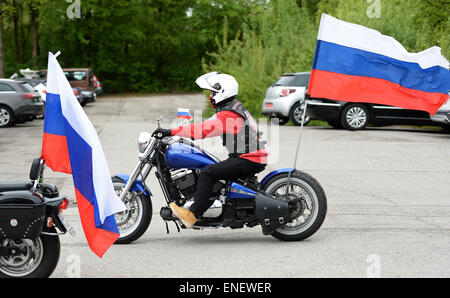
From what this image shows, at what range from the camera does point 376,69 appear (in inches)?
276

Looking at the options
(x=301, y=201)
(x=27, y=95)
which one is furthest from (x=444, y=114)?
(x=27, y=95)

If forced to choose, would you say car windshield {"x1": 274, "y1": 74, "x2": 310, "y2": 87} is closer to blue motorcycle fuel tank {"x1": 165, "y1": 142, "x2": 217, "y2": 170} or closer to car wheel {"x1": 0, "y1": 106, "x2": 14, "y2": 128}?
car wheel {"x1": 0, "y1": 106, "x2": 14, "y2": 128}

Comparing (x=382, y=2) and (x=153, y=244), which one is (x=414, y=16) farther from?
(x=153, y=244)

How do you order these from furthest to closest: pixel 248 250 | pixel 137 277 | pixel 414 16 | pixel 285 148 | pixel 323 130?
1. pixel 414 16
2. pixel 323 130
3. pixel 285 148
4. pixel 248 250
5. pixel 137 277

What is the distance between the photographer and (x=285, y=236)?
269 inches

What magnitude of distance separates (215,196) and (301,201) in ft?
2.74

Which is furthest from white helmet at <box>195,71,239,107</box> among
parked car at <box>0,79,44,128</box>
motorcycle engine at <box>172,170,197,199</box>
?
parked car at <box>0,79,44,128</box>

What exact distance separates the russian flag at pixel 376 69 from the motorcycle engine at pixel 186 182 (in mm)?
1494

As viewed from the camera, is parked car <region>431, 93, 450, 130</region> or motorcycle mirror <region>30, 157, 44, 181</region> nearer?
motorcycle mirror <region>30, 157, 44, 181</region>

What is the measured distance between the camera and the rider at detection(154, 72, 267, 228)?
6.46 metres

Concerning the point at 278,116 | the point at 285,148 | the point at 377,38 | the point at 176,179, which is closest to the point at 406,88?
the point at 377,38

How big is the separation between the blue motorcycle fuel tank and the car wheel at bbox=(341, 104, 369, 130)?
45.3ft

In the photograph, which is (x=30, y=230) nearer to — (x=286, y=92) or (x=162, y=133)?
(x=162, y=133)
